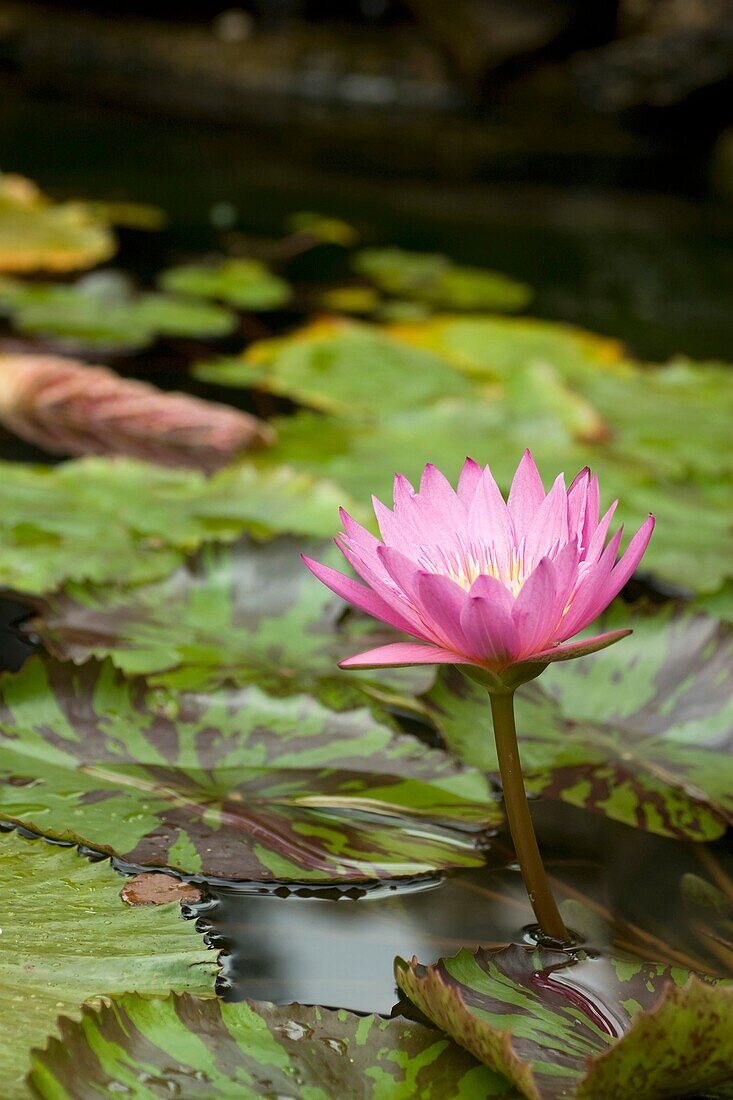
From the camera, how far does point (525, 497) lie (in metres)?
0.63

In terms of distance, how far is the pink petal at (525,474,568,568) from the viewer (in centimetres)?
59

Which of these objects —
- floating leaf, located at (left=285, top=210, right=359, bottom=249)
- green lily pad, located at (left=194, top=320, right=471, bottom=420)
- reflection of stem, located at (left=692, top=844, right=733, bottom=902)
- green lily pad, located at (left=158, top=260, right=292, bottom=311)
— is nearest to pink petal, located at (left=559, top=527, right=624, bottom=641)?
reflection of stem, located at (left=692, top=844, right=733, bottom=902)

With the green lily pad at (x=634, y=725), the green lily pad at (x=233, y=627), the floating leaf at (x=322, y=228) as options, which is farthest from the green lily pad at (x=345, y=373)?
the floating leaf at (x=322, y=228)

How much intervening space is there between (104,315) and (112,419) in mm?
597

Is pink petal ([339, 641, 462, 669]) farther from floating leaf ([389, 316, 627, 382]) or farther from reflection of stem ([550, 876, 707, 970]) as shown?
floating leaf ([389, 316, 627, 382])

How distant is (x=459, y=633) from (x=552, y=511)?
0.11m

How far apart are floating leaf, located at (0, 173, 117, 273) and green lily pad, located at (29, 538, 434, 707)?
1467 mm

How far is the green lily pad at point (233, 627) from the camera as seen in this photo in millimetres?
933

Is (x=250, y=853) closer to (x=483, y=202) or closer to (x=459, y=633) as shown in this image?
(x=459, y=633)

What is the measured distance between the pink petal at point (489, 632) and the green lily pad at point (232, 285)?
6.25 ft

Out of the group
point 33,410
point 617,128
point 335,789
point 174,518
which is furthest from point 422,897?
point 617,128

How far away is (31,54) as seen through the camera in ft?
16.7

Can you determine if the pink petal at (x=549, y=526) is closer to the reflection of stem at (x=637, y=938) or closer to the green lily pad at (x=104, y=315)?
the reflection of stem at (x=637, y=938)

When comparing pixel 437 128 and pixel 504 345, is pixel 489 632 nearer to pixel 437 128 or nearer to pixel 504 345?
pixel 504 345
